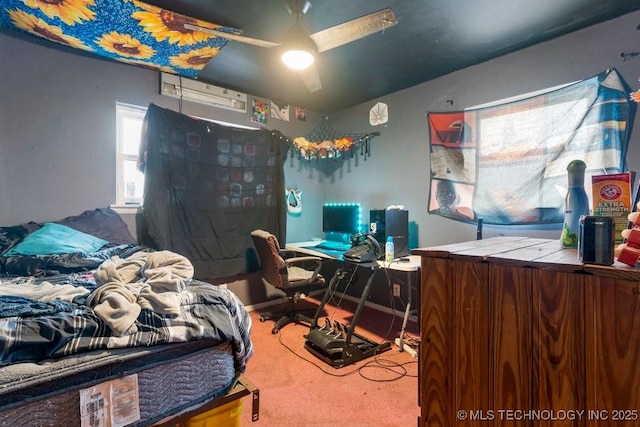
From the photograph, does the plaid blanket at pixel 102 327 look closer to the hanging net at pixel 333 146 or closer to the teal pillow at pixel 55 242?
the teal pillow at pixel 55 242

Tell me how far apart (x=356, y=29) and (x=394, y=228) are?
1.61 m

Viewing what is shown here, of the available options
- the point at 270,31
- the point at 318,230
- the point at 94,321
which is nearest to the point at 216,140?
the point at 270,31

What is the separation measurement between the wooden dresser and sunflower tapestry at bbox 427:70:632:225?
1708 mm

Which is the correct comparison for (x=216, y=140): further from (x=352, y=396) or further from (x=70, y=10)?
(x=352, y=396)

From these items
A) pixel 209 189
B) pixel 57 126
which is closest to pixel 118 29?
pixel 57 126

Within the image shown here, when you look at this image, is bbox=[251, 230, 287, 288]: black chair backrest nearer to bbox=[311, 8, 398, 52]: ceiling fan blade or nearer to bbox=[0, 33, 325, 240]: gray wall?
bbox=[0, 33, 325, 240]: gray wall

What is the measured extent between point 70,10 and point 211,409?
2358 millimetres

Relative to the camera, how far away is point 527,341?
27.0 inches

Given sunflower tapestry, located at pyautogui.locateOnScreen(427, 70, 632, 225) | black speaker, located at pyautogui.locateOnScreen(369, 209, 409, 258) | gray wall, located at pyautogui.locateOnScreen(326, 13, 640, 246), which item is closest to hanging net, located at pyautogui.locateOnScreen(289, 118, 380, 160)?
gray wall, located at pyautogui.locateOnScreen(326, 13, 640, 246)

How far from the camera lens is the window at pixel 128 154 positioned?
276cm

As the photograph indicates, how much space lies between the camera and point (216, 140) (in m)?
3.03

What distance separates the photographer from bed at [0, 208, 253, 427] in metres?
0.87

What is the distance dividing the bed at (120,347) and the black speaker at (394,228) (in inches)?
65.0

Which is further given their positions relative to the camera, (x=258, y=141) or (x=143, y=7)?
(x=258, y=141)
